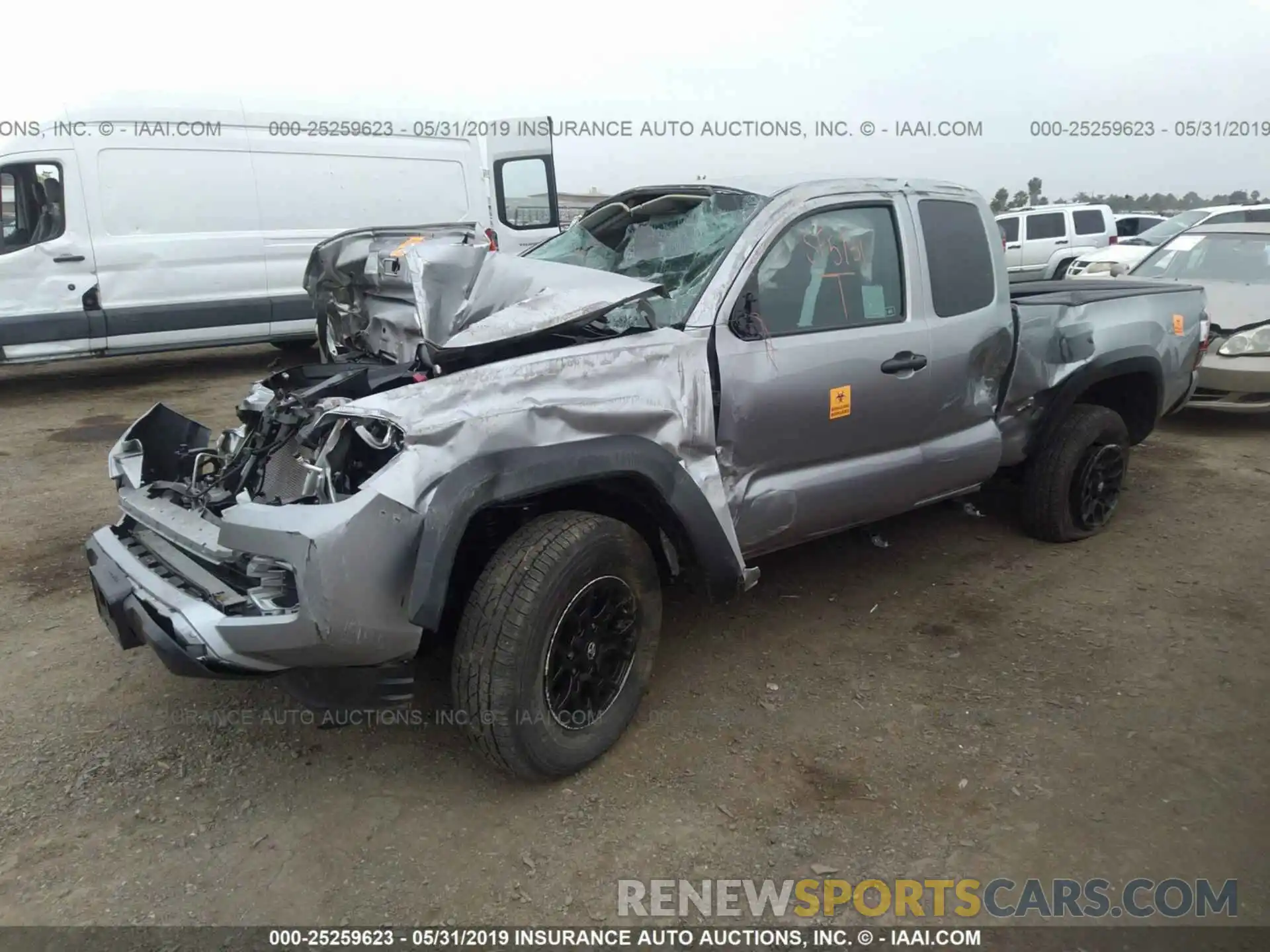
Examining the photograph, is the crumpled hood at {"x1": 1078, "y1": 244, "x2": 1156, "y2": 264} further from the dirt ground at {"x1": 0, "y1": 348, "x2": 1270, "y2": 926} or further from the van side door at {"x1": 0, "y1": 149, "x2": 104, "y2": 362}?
the van side door at {"x1": 0, "y1": 149, "x2": 104, "y2": 362}

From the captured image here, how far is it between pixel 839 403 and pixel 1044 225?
16112 mm

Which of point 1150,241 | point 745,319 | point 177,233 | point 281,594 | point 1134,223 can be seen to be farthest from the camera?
point 1134,223

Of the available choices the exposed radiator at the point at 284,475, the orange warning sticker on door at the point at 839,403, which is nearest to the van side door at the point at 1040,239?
the orange warning sticker on door at the point at 839,403

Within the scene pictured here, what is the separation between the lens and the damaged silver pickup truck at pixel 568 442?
93.4 inches

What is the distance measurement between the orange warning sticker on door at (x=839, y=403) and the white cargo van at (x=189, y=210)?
18.2 ft

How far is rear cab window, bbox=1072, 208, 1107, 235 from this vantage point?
1694 centimetres

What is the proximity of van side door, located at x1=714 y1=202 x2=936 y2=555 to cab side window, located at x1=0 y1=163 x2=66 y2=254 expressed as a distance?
7.40 m

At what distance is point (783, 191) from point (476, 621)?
6.63ft

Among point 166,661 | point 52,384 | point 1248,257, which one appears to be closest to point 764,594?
point 166,661

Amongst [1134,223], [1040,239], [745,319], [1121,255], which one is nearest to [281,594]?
[745,319]

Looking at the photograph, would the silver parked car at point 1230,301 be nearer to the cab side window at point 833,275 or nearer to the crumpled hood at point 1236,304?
the crumpled hood at point 1236,304

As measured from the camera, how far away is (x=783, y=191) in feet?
11.1

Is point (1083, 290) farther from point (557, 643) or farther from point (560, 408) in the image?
point (557, 643)

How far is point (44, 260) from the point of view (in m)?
7.82
